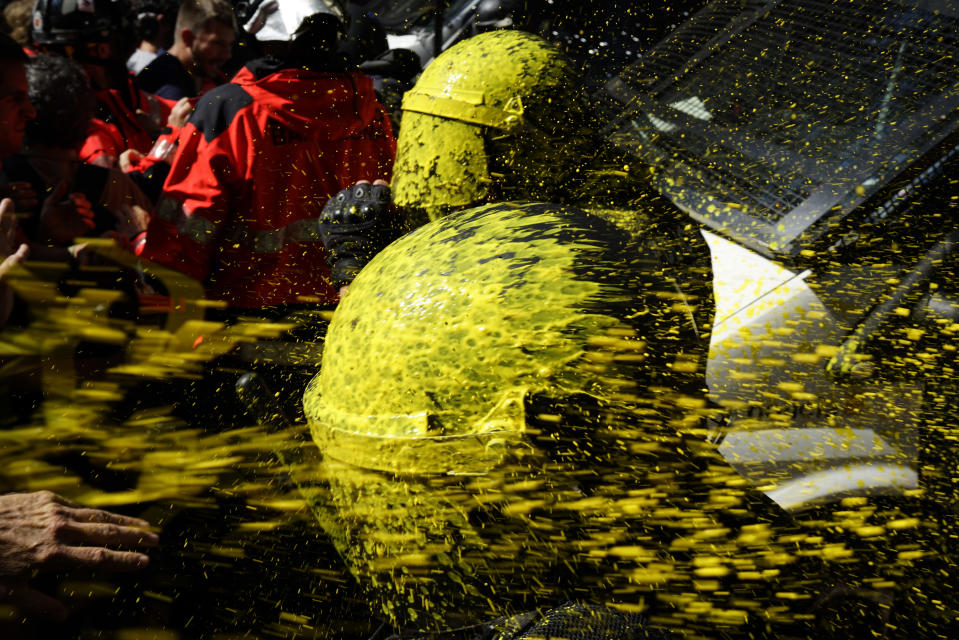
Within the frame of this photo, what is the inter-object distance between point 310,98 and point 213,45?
57.3 inches

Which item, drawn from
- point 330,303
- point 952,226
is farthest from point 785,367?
point 330,303

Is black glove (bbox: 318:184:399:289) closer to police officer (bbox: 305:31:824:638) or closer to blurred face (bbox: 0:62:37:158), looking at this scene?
police officer (bbox: 305:31:824:638)

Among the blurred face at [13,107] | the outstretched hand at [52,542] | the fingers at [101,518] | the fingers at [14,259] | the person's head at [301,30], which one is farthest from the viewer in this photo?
the person's head at [301,30]

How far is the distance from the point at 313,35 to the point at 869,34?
6.79 feet

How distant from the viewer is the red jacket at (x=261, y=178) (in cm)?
286

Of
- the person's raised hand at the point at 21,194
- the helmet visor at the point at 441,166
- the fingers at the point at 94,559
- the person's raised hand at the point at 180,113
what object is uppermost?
the helmet visor at the point at 441,166

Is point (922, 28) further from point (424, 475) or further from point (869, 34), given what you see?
point (424, 475)

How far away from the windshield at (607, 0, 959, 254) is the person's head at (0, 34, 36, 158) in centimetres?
225

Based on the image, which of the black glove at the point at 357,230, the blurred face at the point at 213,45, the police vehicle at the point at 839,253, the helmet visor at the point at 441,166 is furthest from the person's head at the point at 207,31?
the police vehicle at the point at 839,253

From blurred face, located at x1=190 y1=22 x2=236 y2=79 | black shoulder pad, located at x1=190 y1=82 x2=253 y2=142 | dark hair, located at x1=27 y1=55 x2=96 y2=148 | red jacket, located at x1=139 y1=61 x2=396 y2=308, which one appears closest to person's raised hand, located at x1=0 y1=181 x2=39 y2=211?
dark hair, located at x1=27 y1=55 x2=96 y2=148

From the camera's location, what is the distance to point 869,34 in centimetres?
219

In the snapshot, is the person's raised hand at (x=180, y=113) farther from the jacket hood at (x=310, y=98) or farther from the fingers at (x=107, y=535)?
the fingers at (x=107, y=535)

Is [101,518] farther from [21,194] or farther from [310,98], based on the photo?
[310,98]

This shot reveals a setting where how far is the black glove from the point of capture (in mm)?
2090
